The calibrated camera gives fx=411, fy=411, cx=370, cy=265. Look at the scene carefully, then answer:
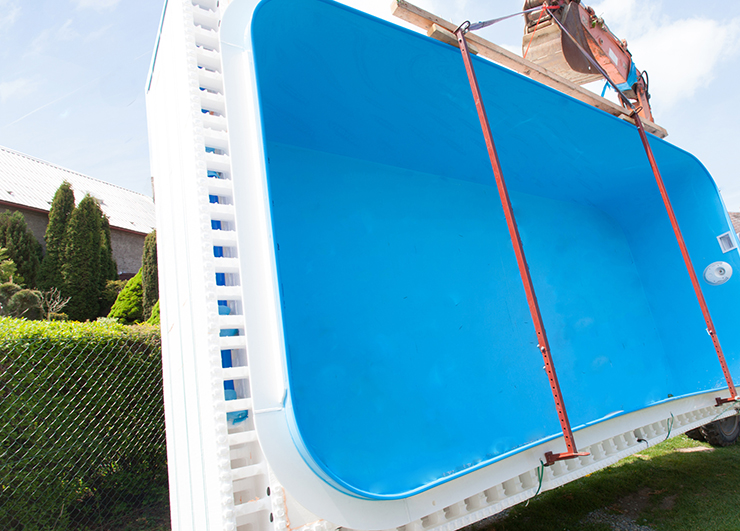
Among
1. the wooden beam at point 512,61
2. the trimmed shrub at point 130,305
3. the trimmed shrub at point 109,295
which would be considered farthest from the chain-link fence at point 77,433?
the trimmed shrub at point 109,295

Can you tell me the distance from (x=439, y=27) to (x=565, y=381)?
256 cm

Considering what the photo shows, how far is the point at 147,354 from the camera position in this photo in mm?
3812

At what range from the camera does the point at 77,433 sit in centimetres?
312

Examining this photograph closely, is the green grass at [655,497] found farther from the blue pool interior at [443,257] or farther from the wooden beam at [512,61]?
the wooden beam at [512,61]

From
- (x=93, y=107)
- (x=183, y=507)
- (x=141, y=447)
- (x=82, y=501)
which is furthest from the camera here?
(x=93, y=107)

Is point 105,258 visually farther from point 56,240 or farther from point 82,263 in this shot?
point 56,240

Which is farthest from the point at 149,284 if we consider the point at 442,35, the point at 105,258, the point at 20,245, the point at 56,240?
the point at 442,35

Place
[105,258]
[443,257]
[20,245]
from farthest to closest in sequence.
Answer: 1. [105,258]
2. [20,245]
3. [443,257]

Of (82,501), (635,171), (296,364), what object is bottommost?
(82,501)

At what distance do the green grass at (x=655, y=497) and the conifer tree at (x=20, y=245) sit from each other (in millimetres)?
13131

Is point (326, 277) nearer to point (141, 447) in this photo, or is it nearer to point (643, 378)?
point (141, 447)

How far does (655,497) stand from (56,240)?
46.1 feet

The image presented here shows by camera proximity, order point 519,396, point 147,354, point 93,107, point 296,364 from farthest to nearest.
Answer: point 93,107 → point 147,354 → point 519,396 → point 296,364

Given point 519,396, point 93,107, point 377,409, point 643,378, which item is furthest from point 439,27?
point 93,107
